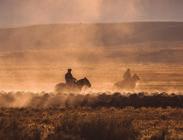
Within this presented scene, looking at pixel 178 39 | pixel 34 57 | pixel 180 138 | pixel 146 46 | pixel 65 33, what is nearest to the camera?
pixel 180 138

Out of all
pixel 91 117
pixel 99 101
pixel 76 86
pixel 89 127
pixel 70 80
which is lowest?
pixel 89 127

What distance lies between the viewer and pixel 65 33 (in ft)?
614

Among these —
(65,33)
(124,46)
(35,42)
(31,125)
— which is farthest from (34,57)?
(31,125)

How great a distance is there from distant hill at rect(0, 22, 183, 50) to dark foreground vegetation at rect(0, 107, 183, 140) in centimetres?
13190

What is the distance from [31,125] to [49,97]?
923 centimetres

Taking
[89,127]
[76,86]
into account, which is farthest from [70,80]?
[89,127]

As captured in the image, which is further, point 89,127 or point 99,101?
point 99,101

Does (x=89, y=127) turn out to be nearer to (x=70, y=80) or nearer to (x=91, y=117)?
(x=91, y=117)

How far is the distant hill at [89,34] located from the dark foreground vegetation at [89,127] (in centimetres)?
13190

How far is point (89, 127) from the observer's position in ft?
77.5

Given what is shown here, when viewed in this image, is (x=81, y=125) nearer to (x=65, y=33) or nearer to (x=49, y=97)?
(x=49, y=97)

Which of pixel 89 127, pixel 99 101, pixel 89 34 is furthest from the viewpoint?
pixel 89 34

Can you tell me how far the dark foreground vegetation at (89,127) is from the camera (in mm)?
22712

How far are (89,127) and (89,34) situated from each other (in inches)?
6346
